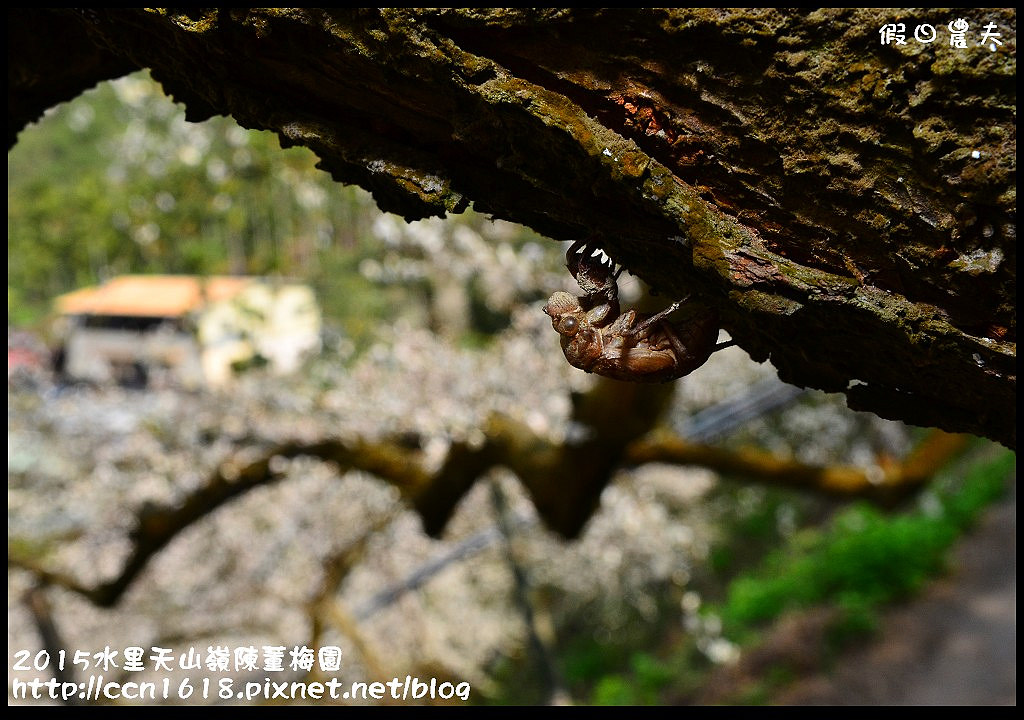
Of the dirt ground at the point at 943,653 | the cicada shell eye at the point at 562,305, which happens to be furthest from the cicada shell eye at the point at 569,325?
the dirt ground at the point at 943,653

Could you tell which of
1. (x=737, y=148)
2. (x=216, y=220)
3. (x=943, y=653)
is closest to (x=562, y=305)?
(x=737, y=148)

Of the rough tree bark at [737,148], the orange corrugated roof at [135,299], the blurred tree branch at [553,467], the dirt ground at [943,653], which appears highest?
the rough tree bark at [737,148]

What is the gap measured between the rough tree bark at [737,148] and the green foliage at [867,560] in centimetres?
917

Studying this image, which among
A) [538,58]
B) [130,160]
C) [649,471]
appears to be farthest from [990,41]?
[130,160]

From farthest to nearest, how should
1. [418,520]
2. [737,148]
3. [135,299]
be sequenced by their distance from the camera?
[135,299] → [418,520] → [737,148]

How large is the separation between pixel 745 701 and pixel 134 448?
22.7 ft

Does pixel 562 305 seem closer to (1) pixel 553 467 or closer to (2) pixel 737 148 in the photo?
(2) pixel 737 148

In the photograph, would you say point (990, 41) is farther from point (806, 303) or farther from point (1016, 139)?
point (806, 303)

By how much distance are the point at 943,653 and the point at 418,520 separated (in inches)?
223

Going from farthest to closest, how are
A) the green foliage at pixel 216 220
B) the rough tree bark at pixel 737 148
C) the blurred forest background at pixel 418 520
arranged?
the green foliage at pixel 216 220
the blurred forest background at pixel 418 520
the rough tree bark at pixel 737 148

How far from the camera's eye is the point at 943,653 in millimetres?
8727

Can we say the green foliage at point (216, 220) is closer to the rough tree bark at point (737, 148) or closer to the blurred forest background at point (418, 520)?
the blurred forest background at point (418, 520)

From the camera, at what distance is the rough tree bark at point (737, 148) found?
4.32 ft

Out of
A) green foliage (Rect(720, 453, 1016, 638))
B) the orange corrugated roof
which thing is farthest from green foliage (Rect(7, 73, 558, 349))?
green foliage (Rect(720, 453, 1016, 638))
